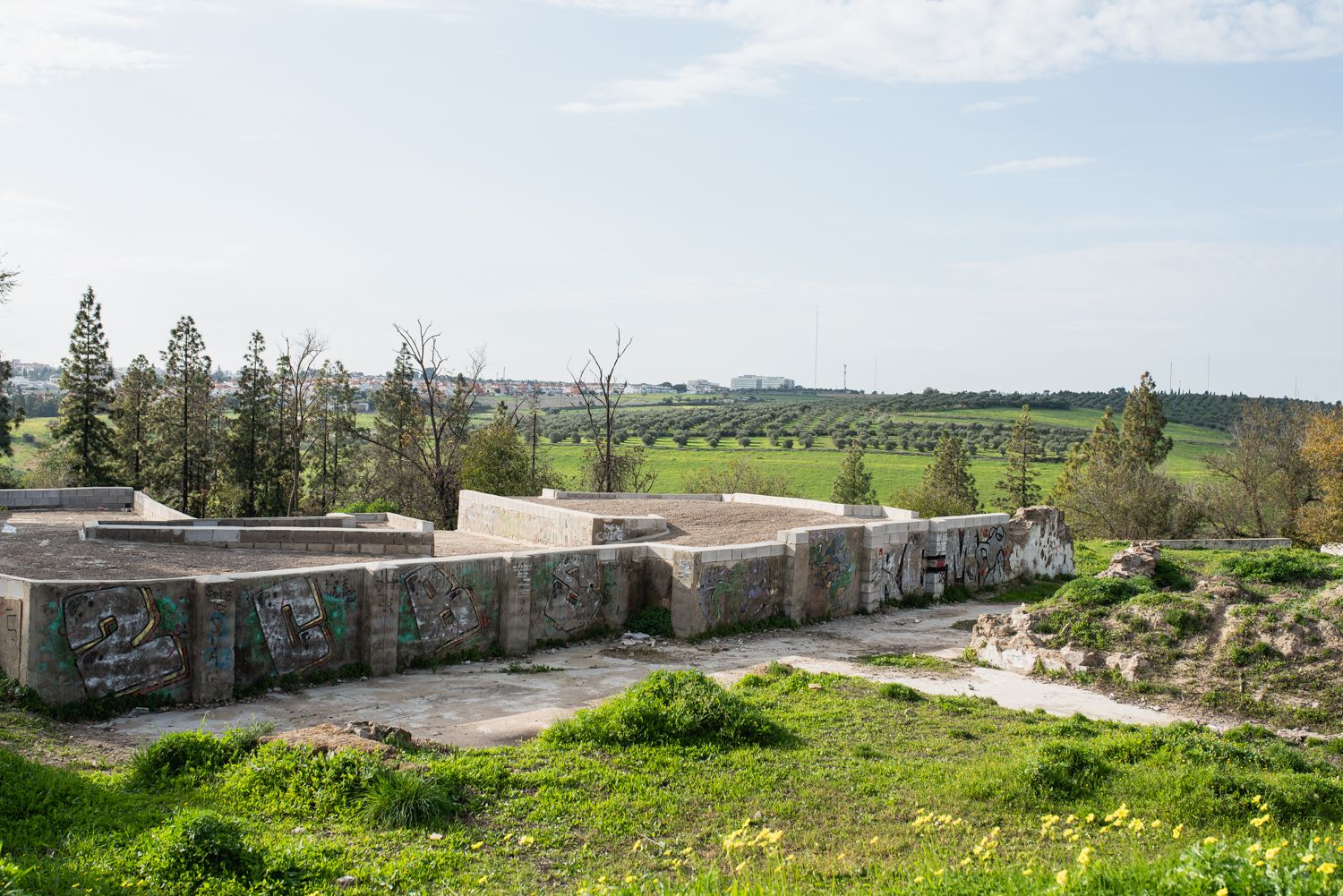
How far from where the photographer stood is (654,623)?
19.5m

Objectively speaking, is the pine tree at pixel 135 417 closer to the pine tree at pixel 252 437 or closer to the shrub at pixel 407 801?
the pine tree at pixel 252 437

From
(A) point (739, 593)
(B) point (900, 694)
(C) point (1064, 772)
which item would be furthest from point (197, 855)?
(A) point (739, 593)

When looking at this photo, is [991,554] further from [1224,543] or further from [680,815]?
[680,815]

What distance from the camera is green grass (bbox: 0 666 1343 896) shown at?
7.08m

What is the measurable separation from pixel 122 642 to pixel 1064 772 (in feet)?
37.0

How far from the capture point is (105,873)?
278 inches

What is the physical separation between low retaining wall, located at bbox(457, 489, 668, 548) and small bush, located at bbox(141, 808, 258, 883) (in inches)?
569

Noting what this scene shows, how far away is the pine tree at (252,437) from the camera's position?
52906 mm

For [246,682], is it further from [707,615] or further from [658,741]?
[707,615]

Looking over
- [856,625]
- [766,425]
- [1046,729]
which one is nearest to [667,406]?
[766,425]

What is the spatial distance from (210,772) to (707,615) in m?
11.2

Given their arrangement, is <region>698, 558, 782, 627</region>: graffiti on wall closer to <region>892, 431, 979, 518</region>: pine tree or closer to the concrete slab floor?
the concrete slab floor

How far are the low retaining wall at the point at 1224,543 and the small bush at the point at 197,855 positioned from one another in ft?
116

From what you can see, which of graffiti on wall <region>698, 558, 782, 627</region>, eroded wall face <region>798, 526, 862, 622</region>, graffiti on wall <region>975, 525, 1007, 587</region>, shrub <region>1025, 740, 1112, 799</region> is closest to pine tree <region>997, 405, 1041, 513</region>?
graffiti on wall <region>975, 525, 1007, 587</region>
